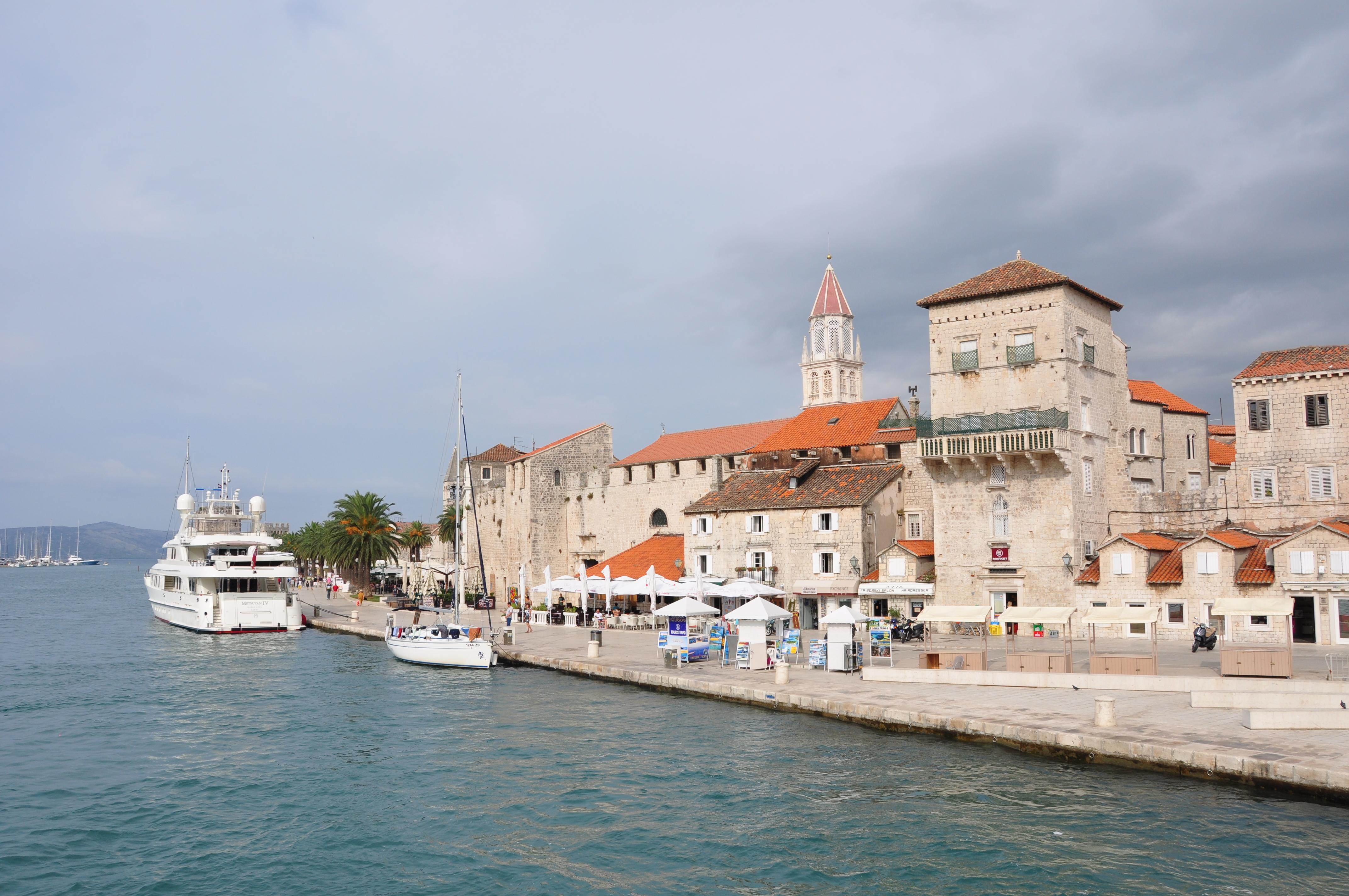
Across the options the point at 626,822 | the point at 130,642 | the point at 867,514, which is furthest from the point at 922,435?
the point at 130,642

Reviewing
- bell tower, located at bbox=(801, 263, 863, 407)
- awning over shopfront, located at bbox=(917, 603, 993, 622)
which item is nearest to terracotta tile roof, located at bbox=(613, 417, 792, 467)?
awning over shopfront, located at bbox=(917, 603, 993, 622)

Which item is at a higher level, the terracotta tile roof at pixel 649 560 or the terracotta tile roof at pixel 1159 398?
the terracotta tile roof at pixel 1159 398

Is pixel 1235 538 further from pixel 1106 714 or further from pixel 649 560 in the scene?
pixel 649 560

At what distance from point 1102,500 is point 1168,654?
1130 centimetres

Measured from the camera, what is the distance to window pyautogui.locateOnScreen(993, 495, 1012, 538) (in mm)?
40281

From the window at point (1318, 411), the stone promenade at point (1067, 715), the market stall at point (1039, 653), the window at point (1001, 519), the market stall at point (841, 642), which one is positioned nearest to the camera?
the stone promenade at point (1067, 715)

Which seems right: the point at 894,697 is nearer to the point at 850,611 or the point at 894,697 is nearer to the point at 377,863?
the point at 850,611

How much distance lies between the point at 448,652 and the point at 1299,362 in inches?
1391

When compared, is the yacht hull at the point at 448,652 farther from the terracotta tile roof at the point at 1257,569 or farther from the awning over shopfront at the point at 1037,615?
the terracotta tile roof at the point at 1257,569

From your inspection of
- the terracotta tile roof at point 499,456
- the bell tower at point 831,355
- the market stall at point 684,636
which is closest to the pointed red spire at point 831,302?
the bell tower at point 831,355

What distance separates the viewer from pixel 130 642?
53.2 meters

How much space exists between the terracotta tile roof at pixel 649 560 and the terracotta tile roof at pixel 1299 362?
2789 cm

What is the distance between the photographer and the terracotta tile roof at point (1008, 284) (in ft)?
129

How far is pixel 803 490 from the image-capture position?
48094mm
